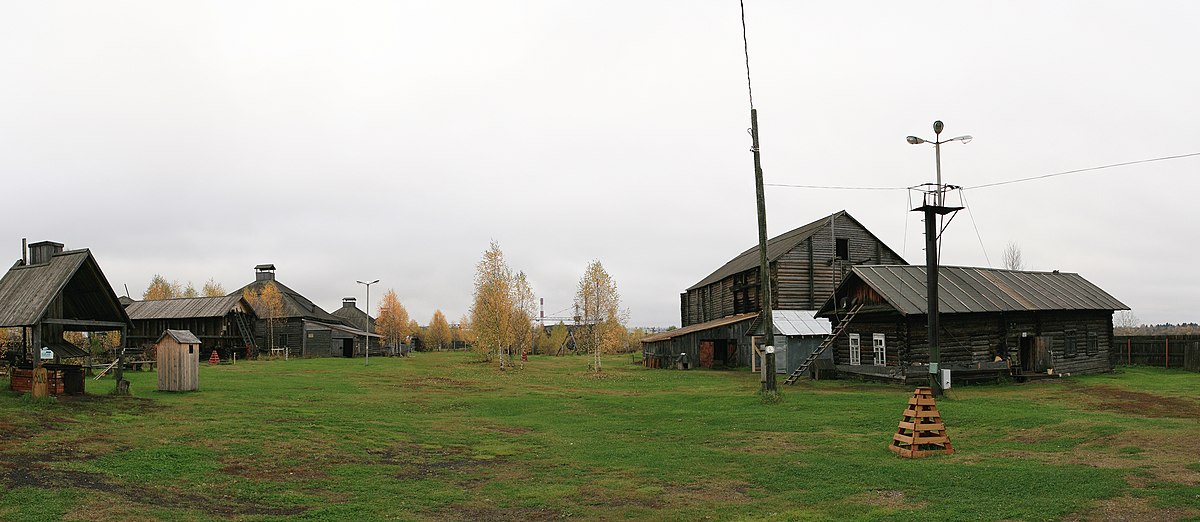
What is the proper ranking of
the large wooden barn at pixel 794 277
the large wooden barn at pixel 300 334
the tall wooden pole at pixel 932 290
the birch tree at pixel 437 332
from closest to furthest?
1. the tall wooden pole at pixel 932 290
2. the large wooden barn at pixel 794 277
3. the large wooden barn at pixel 300 334
4. the birch tree at pixel 437 332

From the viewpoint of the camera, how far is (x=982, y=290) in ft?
131

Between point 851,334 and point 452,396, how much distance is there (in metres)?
21.5

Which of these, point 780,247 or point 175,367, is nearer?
point 175,367

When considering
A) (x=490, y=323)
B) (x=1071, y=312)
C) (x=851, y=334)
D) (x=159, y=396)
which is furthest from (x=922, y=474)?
(x=490, y=323)

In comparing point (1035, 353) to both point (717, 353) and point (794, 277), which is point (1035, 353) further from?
point (717, 353)

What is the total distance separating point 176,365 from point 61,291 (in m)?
5.73

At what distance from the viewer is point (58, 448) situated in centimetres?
1573

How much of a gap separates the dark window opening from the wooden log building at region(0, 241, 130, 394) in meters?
46.8

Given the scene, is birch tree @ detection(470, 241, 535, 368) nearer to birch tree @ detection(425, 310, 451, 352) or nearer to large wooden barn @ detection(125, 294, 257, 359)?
large wooden barn @ detection(125, 294, 257, 359)

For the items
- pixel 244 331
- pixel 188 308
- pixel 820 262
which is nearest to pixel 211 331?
pixel 244 331

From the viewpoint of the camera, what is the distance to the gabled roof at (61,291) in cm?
2488

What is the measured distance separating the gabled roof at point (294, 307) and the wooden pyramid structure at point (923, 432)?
79.6 metres

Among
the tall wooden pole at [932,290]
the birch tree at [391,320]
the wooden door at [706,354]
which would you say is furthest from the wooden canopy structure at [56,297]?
the birch tree at [391,320]

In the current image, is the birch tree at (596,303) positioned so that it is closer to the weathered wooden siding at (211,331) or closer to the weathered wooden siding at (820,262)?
the weathered wooden siding at (820,262)
